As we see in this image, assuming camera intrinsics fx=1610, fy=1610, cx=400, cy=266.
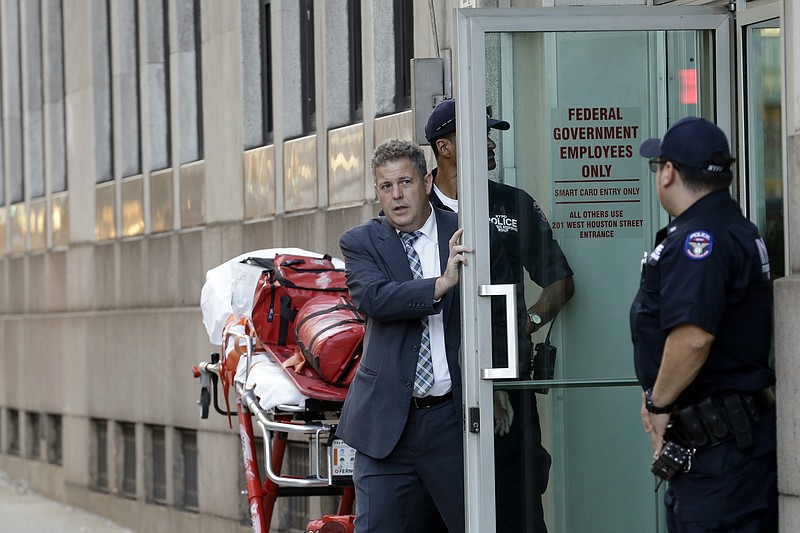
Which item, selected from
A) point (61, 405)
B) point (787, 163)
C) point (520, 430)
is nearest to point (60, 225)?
point (61, 405)

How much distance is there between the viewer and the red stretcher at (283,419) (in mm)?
6770

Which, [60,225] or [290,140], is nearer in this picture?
[290,140]

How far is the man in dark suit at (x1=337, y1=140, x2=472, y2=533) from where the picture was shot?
19.7ft

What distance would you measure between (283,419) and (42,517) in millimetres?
8399

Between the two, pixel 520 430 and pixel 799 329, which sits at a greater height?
pixel 799 329

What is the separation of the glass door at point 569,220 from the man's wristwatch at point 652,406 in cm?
110

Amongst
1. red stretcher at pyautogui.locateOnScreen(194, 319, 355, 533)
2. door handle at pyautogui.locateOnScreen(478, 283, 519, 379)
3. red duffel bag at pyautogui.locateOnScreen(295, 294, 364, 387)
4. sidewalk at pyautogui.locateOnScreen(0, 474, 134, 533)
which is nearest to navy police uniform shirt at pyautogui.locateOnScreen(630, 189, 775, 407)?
door handle at pyautogui.locateOnScreen(478, 283, 519, 379)

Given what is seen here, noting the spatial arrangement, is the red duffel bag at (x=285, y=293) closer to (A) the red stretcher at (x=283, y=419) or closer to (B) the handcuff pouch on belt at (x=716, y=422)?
(A) the red stretcher at (x=283, y=419)

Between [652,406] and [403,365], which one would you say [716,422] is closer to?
[652,406]

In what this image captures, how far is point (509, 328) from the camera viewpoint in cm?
604

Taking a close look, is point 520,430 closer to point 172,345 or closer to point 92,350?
point 172,345

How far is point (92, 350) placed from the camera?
15.0 meters

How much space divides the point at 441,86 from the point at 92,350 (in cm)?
740

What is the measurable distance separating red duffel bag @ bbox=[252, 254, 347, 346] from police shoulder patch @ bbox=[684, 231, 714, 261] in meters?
2.88
